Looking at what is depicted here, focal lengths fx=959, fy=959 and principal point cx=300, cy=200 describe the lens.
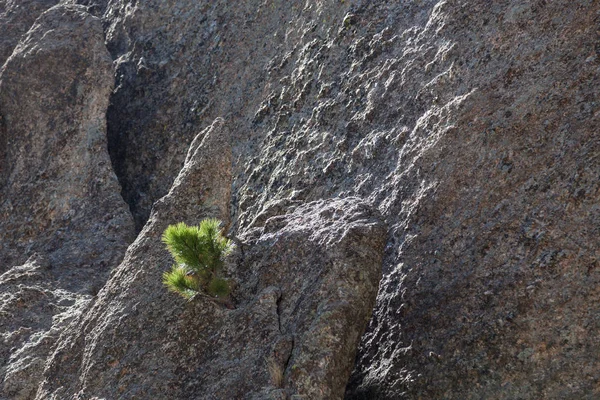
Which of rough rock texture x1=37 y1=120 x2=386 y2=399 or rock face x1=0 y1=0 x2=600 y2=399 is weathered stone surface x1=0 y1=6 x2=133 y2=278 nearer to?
rock face x1=0 y1=0 x2=600 y2=399

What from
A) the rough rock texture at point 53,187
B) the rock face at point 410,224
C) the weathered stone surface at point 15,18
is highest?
the weathered stone surface at point 15,18

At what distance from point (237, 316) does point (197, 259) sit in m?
0.55

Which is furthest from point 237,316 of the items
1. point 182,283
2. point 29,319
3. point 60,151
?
point 60,151

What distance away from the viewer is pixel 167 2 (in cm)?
1582

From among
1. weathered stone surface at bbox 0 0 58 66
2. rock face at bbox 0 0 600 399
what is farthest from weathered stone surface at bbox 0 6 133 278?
weathered stone surface at bbox 0 0 58 66

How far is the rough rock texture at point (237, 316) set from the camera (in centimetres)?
700

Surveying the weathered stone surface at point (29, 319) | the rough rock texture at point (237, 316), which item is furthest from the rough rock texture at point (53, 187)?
the rough rock texture at point (237, 316)

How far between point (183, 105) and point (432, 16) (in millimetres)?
4707

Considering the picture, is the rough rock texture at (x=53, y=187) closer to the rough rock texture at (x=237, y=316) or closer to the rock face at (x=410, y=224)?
the rock face at (x=410, y=224)

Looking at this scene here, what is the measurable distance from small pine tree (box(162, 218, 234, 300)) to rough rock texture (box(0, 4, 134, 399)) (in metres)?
2.89

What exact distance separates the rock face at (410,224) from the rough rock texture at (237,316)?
0.02 metres

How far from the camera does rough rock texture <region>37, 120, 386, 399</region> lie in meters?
7.00

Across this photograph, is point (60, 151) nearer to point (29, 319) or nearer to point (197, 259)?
point (29, 319)

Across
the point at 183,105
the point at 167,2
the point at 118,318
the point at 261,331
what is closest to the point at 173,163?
the point at 183,105
